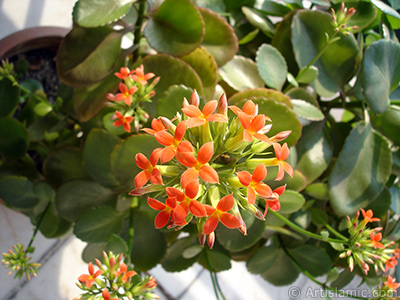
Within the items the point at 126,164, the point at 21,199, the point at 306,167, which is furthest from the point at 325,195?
the point at 21,199

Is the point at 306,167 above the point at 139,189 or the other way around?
the other way around

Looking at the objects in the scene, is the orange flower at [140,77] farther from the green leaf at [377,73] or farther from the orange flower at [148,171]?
the green leaf at [377,73]

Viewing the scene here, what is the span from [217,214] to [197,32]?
0.30 meters

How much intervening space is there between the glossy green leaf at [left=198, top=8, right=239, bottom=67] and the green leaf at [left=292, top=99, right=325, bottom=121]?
13cm

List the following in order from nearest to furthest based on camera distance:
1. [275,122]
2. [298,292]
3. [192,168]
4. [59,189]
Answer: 1. [192,168]
2. [275,122]
3. [59,189]
4. [298,292]

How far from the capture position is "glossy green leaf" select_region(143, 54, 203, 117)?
504 millimetres

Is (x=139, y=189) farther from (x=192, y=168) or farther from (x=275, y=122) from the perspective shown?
(x=275, y=122)

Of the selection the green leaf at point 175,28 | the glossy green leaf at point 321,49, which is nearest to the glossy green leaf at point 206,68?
the green leaf at point 175,28

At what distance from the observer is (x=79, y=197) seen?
0.58 m

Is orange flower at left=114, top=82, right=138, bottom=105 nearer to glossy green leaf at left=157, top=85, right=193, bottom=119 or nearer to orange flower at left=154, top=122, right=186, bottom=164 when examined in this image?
glossy green leaf at left=157, top=85, right=193, bottom=119

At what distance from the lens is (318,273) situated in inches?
24.7

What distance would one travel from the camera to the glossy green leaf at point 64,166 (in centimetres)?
60

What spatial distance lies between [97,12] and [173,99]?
157mm

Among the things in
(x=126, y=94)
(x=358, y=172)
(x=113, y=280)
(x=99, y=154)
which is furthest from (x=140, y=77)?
(x=358, y=172)
